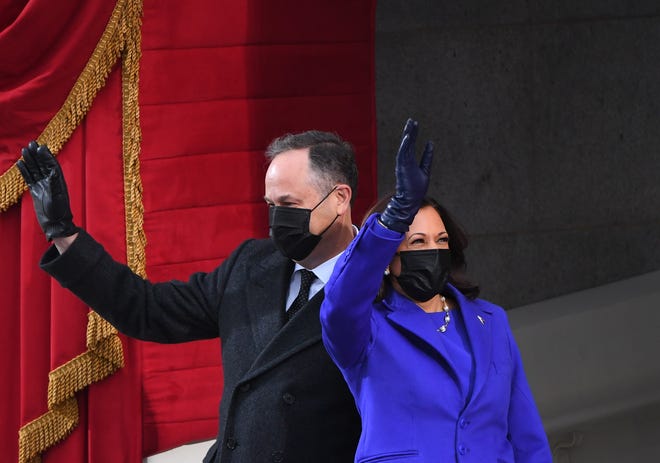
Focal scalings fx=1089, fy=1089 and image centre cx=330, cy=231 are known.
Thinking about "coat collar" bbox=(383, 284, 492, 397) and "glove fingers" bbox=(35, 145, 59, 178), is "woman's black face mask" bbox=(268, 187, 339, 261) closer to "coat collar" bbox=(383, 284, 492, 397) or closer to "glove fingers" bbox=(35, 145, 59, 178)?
"coat collar" bbox=(383, 284, 492, 397)

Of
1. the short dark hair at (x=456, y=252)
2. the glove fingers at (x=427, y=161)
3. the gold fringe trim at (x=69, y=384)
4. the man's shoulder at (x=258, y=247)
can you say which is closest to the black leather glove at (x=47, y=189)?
the man's shoulder at (x=258, y=247)

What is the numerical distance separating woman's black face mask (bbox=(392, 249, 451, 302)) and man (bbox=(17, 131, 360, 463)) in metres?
0.21

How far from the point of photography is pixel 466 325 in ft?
5.87

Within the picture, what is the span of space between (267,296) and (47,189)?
0.43 m

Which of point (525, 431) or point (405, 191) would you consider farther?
point (525, 431)

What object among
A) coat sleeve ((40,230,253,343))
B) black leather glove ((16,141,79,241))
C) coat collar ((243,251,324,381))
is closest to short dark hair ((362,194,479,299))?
coat collar ((243,251,324,381))

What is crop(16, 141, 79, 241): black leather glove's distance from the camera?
76.0 inches

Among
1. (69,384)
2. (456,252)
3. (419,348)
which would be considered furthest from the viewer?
(69,384)

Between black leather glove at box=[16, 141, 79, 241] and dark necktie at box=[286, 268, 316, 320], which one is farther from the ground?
black leather glove at box=[16, 141, 79, 241]

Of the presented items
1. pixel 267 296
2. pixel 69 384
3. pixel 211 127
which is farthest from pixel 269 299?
pixel 211 127

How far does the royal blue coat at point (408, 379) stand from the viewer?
5.37 ft

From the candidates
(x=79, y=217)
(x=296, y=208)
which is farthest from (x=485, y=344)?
(x=79, y=217)

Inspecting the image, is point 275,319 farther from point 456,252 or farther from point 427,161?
point 427,161

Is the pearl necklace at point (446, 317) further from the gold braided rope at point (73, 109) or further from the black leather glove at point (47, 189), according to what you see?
the gold braided rope at point (73, 109)
